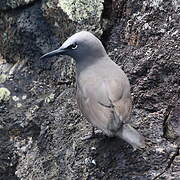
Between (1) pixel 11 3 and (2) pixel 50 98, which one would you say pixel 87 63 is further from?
(1) pixel 11 3

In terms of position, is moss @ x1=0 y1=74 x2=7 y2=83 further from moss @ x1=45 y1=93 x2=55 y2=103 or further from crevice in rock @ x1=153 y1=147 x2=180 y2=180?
crevice in rock @ x1=153 y1=147 x2=180 y2=180

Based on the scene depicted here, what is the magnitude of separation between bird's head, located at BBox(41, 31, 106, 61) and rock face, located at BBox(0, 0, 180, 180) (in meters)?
0.29

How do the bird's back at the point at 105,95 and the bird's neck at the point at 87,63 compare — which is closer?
the bird's back at the point at 105,95

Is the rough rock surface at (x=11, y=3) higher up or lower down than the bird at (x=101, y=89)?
higher up

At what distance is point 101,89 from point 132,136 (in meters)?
0.48

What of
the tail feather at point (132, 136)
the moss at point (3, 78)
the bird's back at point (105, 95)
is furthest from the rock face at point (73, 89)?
the bird's back at point (105, 95)

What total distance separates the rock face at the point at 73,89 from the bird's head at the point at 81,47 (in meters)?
0.29

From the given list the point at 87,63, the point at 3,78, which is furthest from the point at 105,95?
the point at 3,78

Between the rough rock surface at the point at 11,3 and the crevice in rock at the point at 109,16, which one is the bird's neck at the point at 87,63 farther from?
the rough rock surface at the point at 11,3

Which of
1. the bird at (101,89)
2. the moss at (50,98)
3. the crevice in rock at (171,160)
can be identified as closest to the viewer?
the crevice in rock at (171,160)

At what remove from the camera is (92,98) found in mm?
3791

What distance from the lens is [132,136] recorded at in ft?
11.5

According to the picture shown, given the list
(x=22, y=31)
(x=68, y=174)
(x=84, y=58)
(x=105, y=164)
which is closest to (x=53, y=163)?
A: (x=68, y=174)

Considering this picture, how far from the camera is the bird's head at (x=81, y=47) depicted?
409 cm
